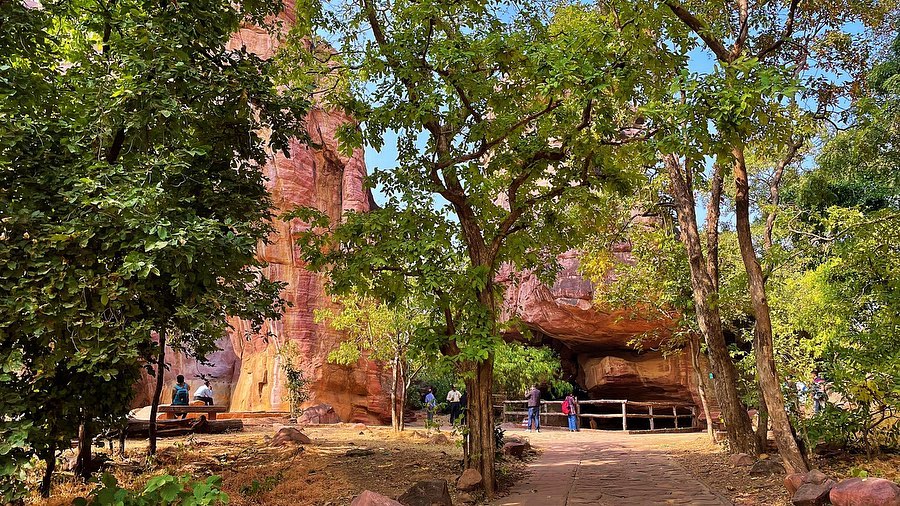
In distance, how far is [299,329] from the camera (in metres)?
21.9

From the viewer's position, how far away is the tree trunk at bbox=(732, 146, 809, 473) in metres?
7.21

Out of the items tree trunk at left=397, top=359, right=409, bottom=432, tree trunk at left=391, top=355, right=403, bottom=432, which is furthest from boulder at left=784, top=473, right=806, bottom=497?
tree trunk at left=397, top=359, right=409, bottom=432

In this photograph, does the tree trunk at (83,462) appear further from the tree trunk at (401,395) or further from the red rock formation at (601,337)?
the red rock formation at (601,337)

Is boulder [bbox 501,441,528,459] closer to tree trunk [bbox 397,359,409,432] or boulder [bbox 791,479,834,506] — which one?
boulder [bbox 791,479,834,506]

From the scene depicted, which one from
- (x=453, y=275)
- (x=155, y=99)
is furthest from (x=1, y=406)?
(x=453, y=275)

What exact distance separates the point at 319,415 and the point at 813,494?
16.1 metres

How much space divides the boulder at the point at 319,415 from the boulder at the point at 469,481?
41.2 feet

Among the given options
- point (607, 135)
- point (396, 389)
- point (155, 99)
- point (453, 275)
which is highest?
point (607, 135)

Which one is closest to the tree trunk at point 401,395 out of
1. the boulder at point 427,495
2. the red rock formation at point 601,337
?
the red rock formation at point 601,337

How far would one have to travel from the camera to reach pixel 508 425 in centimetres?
2248

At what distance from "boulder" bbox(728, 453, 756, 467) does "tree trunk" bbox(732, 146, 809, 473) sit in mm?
2052

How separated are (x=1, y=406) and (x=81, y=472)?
132 inches

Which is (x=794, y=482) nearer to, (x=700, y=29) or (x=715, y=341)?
(x=715, y=341)

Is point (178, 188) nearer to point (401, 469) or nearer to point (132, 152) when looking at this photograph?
point (132, 152)
